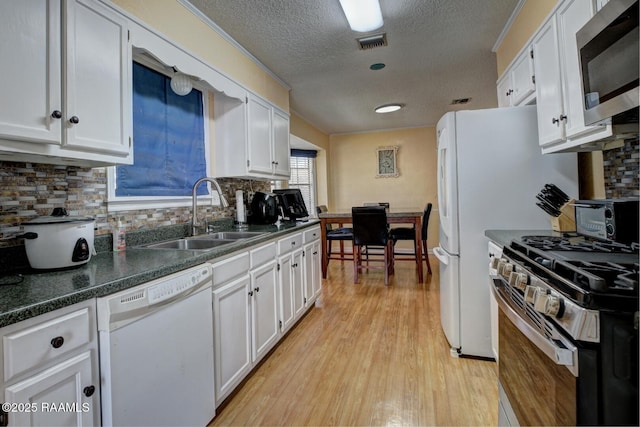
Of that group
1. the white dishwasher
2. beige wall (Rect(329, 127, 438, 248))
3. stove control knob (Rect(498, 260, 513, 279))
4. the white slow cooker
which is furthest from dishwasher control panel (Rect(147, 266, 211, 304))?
beige wall (Rect(329, 127, 438, 248))

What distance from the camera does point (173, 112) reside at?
2189mm

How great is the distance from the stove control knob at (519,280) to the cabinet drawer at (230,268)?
Answer: 4.35 ft

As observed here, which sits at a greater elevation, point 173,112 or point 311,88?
point 311,88

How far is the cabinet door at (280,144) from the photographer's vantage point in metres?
3.14

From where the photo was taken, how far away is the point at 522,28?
2.18 m

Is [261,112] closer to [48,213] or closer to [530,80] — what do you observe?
[48,213]

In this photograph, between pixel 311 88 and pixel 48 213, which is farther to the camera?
pixel 311 88

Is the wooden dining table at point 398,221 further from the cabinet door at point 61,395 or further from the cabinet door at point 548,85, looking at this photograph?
the cabinet door at point 61,395

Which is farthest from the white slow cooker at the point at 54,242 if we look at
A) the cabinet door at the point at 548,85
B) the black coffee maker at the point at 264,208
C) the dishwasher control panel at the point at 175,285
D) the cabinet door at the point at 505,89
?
the cabinet door at the point at 505,89

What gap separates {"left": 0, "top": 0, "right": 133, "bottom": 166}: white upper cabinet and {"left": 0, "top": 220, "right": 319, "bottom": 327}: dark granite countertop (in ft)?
1.49

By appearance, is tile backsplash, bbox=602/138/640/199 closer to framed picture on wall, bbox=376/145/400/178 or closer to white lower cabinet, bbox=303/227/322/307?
white lower cabinet, bbox=303/227/322/307

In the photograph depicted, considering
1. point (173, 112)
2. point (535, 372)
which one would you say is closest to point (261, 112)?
point (173, 112)

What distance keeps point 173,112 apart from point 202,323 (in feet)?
5.02

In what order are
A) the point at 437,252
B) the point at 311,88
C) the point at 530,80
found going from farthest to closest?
the point at 311,88 → the point at 437,252 → the point at 530,80
